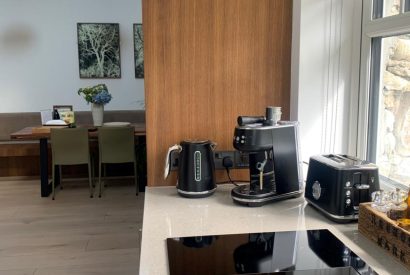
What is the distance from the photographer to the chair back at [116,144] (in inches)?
178

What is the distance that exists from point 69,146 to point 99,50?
211 cm

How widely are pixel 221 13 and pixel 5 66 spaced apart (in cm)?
521

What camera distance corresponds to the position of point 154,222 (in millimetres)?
1334

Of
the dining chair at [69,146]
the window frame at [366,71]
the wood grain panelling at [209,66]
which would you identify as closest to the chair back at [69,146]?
the dining chair at [69,146]

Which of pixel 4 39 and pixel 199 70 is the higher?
pixel 4 39

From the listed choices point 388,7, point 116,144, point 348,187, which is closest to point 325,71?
point 388,7

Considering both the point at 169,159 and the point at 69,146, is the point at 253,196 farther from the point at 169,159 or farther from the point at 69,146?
the point at 69,146

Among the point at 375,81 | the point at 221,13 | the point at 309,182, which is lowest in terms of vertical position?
the point at 309,182

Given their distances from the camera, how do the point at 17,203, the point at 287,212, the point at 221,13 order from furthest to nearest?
the point at 17,203, the point at 221,13, the point at 287,212

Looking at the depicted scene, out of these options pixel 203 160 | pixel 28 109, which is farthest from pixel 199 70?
pixel 28 109

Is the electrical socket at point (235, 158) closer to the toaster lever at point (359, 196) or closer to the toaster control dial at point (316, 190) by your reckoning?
Result: the toaster control dial at point (316, 190)

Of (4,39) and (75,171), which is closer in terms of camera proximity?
(75,171)

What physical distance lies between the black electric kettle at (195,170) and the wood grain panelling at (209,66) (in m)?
0.17

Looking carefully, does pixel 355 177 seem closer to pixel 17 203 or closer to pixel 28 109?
pixel 17 203
